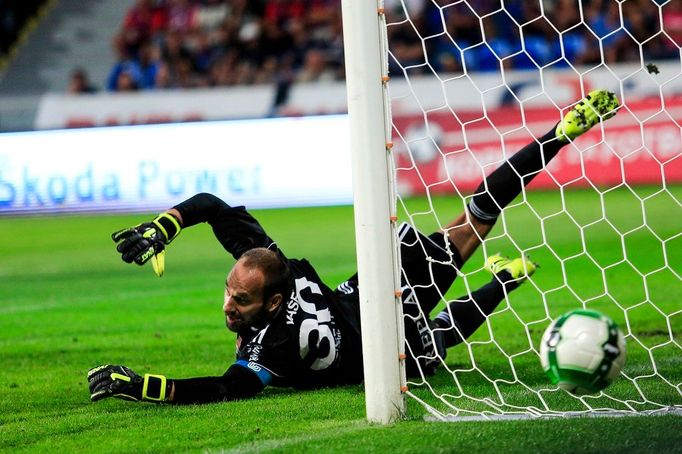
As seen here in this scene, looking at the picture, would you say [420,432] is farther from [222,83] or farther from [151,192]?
[222,83]

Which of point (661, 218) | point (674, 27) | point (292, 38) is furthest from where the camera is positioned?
point (292, 38)

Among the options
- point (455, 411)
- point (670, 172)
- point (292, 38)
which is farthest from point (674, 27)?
point (455, 411)

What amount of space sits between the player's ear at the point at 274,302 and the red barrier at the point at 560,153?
1007cm

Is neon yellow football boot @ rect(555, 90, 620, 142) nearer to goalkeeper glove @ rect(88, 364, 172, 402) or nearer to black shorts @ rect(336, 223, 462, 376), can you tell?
black shorts @ rect(336, 223, 462, 376)

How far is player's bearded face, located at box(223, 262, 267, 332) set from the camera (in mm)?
4918

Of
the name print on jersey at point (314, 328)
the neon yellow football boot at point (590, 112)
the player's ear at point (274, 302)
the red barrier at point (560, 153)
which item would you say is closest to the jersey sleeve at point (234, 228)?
the name print on jersey at point (314, 328)

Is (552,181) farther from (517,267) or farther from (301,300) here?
(301,300)

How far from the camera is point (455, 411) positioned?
457cm

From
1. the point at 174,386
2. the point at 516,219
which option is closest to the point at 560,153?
the point at 516,219

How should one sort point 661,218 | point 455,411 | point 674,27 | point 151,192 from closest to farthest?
point 455,411, point 661,218, point 151,192, point 674,27

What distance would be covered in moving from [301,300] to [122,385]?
972 millimetres

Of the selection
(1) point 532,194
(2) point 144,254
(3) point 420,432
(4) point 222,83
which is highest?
(4) point 222,83

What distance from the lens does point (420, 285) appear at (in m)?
5.32

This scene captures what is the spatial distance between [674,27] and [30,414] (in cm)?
1583
